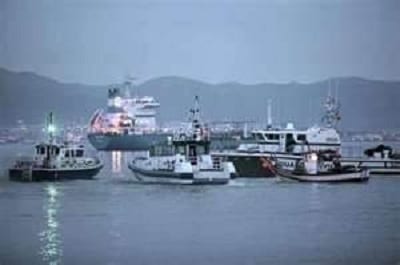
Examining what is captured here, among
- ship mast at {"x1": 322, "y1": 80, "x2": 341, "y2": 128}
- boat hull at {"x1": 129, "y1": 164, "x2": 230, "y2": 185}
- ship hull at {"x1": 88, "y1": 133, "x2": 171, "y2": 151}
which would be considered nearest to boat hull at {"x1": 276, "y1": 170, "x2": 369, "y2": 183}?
boat hull at {"x1": 129, "y1": 164, "x2": 230, "y2": 185}

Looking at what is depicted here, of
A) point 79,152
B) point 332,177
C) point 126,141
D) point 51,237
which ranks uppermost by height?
point 126,141

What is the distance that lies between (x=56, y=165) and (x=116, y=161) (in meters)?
0.75

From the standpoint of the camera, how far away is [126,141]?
439 inches

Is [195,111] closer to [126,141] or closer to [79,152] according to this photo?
[126,141]

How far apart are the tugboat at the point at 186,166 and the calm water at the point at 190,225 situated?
0.81ft

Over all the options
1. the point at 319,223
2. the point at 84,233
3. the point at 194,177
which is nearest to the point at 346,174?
the point at 194,177

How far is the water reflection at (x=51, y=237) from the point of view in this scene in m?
6.30

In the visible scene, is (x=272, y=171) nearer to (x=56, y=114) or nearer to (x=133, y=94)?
(x=133, y=94)

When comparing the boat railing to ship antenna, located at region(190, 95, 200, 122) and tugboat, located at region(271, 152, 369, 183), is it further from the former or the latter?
ship antenna, located at region(190, 95, 200, 122)

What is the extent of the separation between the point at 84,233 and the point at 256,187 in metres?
5.75

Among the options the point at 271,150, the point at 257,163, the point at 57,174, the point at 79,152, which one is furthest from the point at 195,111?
the point at 271,150

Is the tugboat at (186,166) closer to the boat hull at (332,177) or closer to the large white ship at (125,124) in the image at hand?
the large white ship at (125,124)

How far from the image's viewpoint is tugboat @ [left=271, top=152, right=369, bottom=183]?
13.3 m

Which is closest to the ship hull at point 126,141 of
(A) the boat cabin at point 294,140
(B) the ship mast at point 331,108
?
(A) the boat cabin at point 294,140
